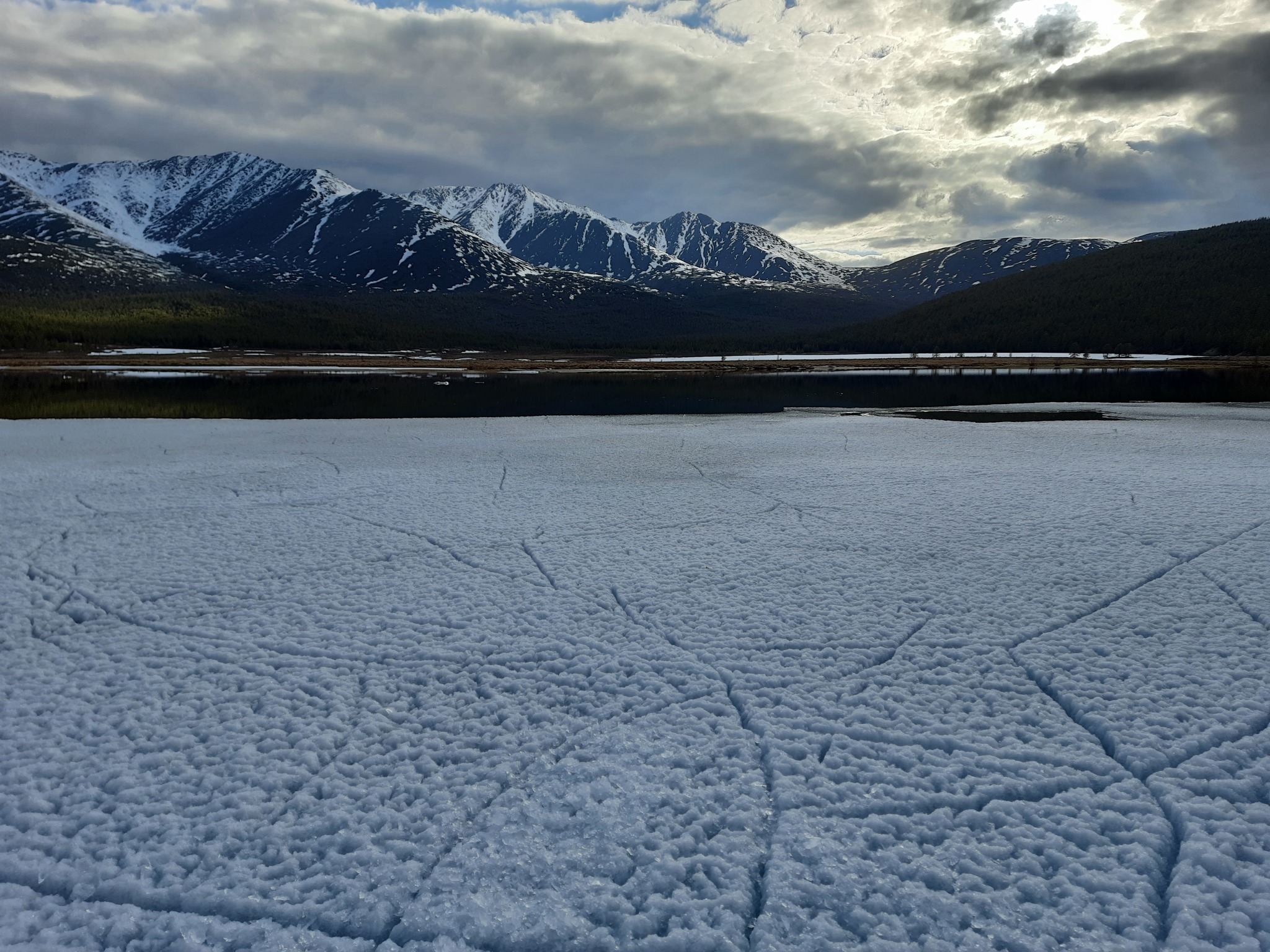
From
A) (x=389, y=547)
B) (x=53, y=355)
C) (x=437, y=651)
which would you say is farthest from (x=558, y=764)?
(x=53, y=355)

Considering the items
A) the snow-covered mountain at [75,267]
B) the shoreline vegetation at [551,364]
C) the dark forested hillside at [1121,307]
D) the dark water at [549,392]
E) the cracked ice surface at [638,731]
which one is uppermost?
the snow-covered mountain at [75,267]

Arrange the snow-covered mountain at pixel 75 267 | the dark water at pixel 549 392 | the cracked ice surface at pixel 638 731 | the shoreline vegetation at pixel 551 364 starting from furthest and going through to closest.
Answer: the snow-covered mountain at pixel 75 267 → the shoreline vegetation at pixel 551 364 → the dark water at pixel 549 392 → the cracked ice surface at pixel 638 731

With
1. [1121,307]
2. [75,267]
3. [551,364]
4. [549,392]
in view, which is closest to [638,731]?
[549,392]

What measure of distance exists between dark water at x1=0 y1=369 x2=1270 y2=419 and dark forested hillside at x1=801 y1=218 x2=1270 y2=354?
146ft

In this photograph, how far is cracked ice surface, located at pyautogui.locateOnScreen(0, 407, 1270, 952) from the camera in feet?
7.38

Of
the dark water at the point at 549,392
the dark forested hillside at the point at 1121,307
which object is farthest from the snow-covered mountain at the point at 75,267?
the dark forested hillside at the point at 1121,307

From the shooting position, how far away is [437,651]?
398 cm

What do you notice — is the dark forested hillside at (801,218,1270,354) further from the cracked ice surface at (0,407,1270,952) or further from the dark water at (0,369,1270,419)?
the cracked ice surface at (0,407,1270,952)

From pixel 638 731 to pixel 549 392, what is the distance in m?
31.1

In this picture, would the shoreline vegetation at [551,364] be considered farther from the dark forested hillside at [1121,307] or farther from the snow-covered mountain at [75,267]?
the snow-covered mountain at [75,267]

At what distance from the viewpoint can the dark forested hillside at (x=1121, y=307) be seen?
86312 mm

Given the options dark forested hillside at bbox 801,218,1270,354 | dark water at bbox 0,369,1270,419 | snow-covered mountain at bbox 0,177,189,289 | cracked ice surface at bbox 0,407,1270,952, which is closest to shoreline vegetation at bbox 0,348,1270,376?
dark water at bbox 0,369,1270,419

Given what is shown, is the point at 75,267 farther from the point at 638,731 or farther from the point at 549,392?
the point at 638,731

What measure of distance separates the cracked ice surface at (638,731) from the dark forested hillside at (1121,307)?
3676 inches
